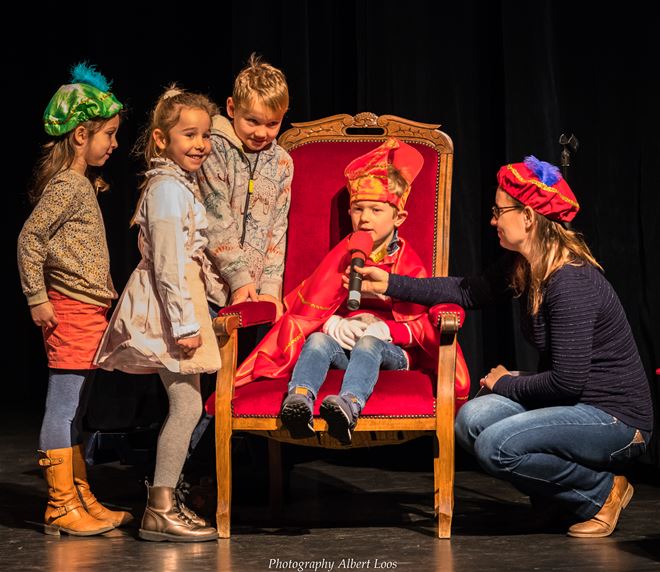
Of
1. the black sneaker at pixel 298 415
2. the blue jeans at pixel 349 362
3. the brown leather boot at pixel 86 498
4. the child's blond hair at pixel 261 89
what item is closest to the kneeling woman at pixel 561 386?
the blue jeans at pixel 349 362

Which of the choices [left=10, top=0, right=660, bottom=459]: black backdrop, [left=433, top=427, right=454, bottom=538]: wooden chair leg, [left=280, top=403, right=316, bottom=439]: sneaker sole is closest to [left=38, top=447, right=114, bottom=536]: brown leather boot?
[left=280, top=403, right=316, bottom=439]: sneaker sole

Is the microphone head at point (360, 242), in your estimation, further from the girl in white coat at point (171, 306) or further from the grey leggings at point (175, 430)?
the grey leggings at point (175, 430)

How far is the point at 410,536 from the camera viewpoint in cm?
374

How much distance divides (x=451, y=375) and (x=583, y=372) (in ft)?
1.26

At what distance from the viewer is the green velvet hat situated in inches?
152

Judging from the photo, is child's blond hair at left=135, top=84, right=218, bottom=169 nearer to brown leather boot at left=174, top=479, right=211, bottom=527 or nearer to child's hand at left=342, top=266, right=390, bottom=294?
child's hand at left=342, top=266, right=390, bottom=294

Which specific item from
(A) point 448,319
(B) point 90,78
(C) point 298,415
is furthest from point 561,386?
(B) point 90,78

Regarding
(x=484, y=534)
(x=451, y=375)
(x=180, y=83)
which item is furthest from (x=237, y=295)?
(x=180, y=83)

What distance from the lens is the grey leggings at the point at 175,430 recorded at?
3730mm

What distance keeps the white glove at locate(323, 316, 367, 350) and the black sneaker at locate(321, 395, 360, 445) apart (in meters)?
0.44

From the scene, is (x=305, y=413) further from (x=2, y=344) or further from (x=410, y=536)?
(x=2, y=344)

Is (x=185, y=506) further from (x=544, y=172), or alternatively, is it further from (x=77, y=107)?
(x=544, y=172)

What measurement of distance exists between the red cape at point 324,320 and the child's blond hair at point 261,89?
52 cm

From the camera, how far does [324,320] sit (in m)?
4.07
